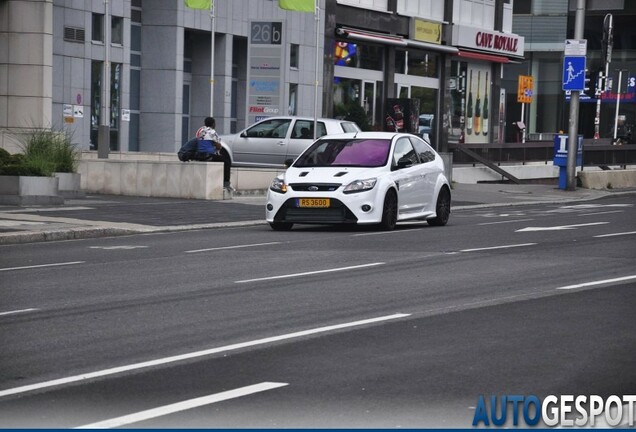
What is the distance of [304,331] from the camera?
1048 centimetres

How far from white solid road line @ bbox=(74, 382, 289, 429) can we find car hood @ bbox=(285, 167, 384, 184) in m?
13.4

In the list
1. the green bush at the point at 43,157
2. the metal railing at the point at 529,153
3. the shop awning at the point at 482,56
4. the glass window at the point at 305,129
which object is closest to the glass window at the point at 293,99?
the metal railing at the point at 529,153

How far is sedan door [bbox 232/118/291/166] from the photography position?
34.2 m

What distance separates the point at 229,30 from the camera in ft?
140

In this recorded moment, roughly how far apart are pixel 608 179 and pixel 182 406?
3575 cm

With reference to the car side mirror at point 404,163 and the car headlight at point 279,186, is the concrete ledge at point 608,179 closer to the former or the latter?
the car side mirror at point 404,163

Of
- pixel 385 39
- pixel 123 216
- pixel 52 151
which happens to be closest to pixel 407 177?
pixel 123 216

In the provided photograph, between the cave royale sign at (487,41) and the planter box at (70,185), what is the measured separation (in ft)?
95.3

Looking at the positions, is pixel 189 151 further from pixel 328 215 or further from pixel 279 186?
pixel 328 215

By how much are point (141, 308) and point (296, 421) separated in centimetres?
496

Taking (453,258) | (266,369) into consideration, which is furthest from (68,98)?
(266,369)

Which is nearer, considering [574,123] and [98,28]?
[98,28]

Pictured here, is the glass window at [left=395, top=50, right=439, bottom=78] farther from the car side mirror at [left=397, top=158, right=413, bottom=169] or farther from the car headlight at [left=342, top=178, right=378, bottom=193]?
the car headlight at [left=342, top=178, right=378, bottom=193]

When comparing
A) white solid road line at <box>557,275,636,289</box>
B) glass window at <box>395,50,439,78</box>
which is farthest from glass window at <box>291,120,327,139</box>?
white solid road line at <box>557,275,636,289</box>
